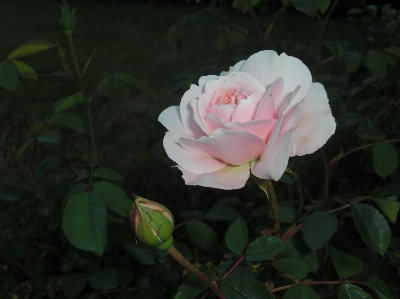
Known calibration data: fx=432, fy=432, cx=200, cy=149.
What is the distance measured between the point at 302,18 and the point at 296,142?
4.45 m

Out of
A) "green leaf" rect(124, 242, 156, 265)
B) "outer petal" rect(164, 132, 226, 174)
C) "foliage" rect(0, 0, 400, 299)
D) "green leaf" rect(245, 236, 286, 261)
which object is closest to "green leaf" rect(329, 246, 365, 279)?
"foliage" rect(0, 0, 400, 299)

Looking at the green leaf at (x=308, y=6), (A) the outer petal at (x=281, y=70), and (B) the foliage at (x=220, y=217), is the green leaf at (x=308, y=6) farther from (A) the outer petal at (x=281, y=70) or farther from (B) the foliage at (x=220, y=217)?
(A) the outer petal at (x=281, y=70)

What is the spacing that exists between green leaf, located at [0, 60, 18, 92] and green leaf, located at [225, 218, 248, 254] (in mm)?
416

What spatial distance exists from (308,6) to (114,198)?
43cm

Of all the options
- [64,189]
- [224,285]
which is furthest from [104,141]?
[224,285]

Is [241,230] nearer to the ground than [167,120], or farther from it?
nearer to the ground

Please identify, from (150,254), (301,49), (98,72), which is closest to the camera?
(150,254)

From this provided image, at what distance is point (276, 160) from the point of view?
1.34ft

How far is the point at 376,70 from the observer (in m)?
0.88

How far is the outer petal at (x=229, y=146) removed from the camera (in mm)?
414

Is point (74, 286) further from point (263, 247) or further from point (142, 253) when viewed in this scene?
point (263, 247)

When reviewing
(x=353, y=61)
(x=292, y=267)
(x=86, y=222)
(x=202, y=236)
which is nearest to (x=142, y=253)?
(x=202, y=236)

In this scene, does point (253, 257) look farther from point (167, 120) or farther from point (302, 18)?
point (302, 18)

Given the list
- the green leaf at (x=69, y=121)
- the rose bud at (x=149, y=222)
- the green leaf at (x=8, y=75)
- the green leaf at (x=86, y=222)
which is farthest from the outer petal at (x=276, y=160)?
the green leaf at (x=69, y=121)
